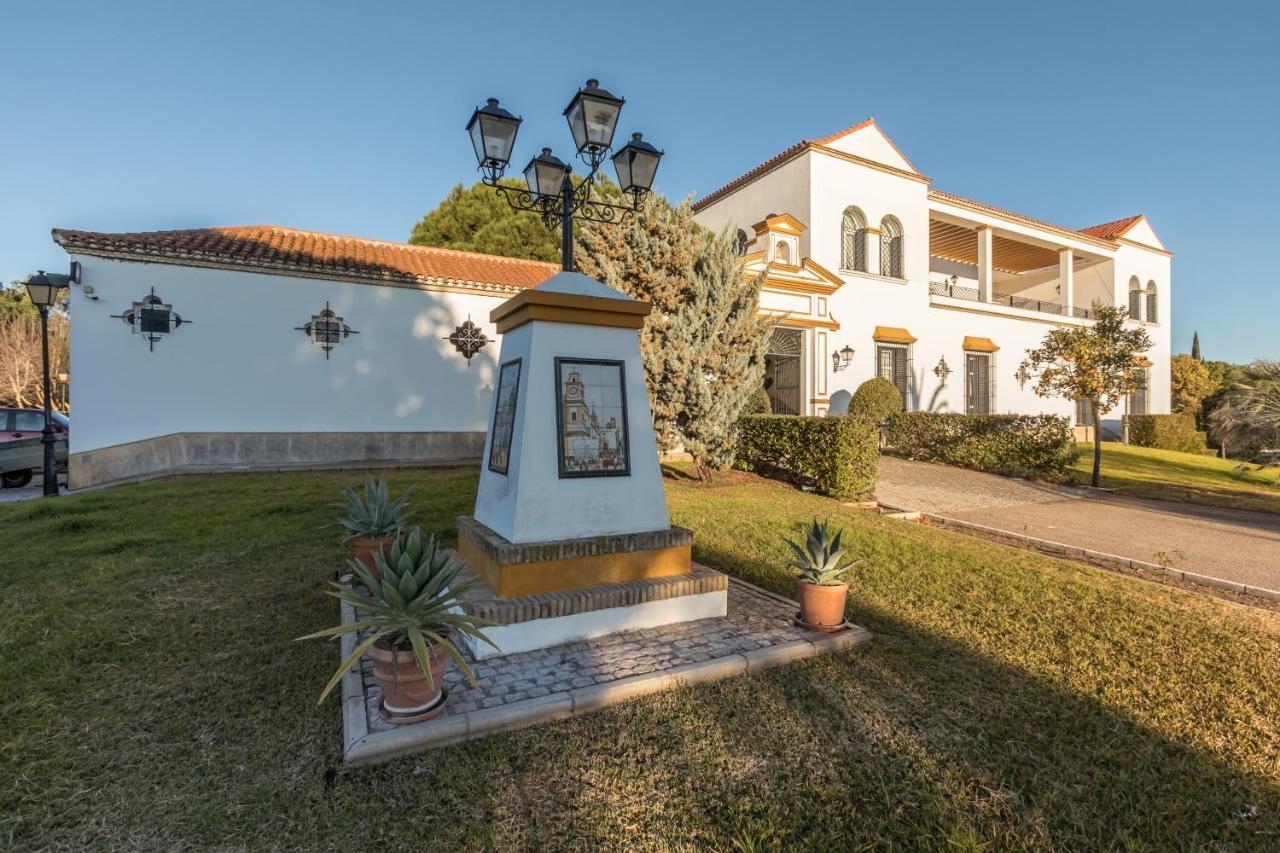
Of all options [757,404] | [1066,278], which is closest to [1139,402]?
Answer: [1066,278]

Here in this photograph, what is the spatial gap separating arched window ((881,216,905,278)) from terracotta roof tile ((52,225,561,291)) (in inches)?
444

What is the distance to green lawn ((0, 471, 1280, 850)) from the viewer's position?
2.24 metres

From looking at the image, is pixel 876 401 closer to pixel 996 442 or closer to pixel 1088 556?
pixel 996 442

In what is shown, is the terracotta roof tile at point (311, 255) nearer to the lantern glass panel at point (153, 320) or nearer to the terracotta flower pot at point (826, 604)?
the lantern glass panel at point (153, 320)

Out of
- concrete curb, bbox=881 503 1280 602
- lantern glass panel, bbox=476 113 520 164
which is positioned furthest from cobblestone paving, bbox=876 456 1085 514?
lantern glass panel, bbox=476 113 520 164

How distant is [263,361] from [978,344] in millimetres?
22515

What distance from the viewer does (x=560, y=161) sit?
5.21m

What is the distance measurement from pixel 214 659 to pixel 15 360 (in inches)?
1215

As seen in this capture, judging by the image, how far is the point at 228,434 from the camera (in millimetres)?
11453

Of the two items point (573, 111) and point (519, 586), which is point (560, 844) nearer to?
point (519, 586)

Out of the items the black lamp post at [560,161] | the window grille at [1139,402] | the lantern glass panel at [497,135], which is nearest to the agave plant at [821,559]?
the black lamp post at [560,161]

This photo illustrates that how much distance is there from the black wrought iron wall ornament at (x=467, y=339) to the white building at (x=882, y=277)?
751cm

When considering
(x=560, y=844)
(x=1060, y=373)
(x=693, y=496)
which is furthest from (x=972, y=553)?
(x=1060, y=373)

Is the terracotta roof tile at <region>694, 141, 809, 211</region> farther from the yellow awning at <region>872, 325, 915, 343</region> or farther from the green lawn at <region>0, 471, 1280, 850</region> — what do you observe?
the green lawn at <region>0, 471, 1280, 850</region>
